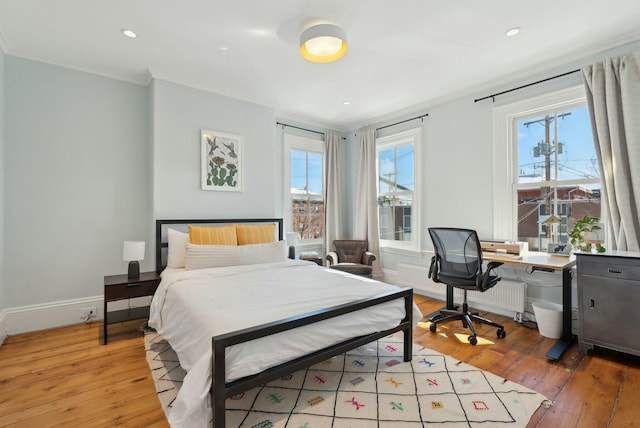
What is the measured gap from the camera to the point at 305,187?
16.3ft

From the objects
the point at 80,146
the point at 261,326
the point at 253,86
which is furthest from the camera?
the point at 253,86

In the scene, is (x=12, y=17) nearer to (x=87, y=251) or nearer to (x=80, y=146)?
(x=80, y=146)

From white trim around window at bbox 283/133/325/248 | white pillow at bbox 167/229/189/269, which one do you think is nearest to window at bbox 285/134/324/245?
white trim around window at bbox 283/133/325/248

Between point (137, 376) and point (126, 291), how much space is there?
94 centimetres

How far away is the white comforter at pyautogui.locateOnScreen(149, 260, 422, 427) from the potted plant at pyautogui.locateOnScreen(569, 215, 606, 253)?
5.53 feet

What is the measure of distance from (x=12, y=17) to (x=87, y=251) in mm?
2146

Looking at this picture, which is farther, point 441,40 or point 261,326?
point 441,40

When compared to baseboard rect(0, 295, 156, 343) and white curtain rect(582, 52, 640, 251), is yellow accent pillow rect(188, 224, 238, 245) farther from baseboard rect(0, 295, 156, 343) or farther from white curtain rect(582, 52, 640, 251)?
white curtain rect(582, 52, 640, 251)

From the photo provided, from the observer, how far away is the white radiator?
3257 millimetres

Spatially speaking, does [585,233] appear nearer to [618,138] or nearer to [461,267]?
[618,138]

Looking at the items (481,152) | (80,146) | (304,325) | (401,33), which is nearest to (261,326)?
(304,325)

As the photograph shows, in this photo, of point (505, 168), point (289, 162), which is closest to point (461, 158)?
point (505, 168)

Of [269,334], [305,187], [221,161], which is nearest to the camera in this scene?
[269,334]

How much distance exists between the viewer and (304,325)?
1781 mm
